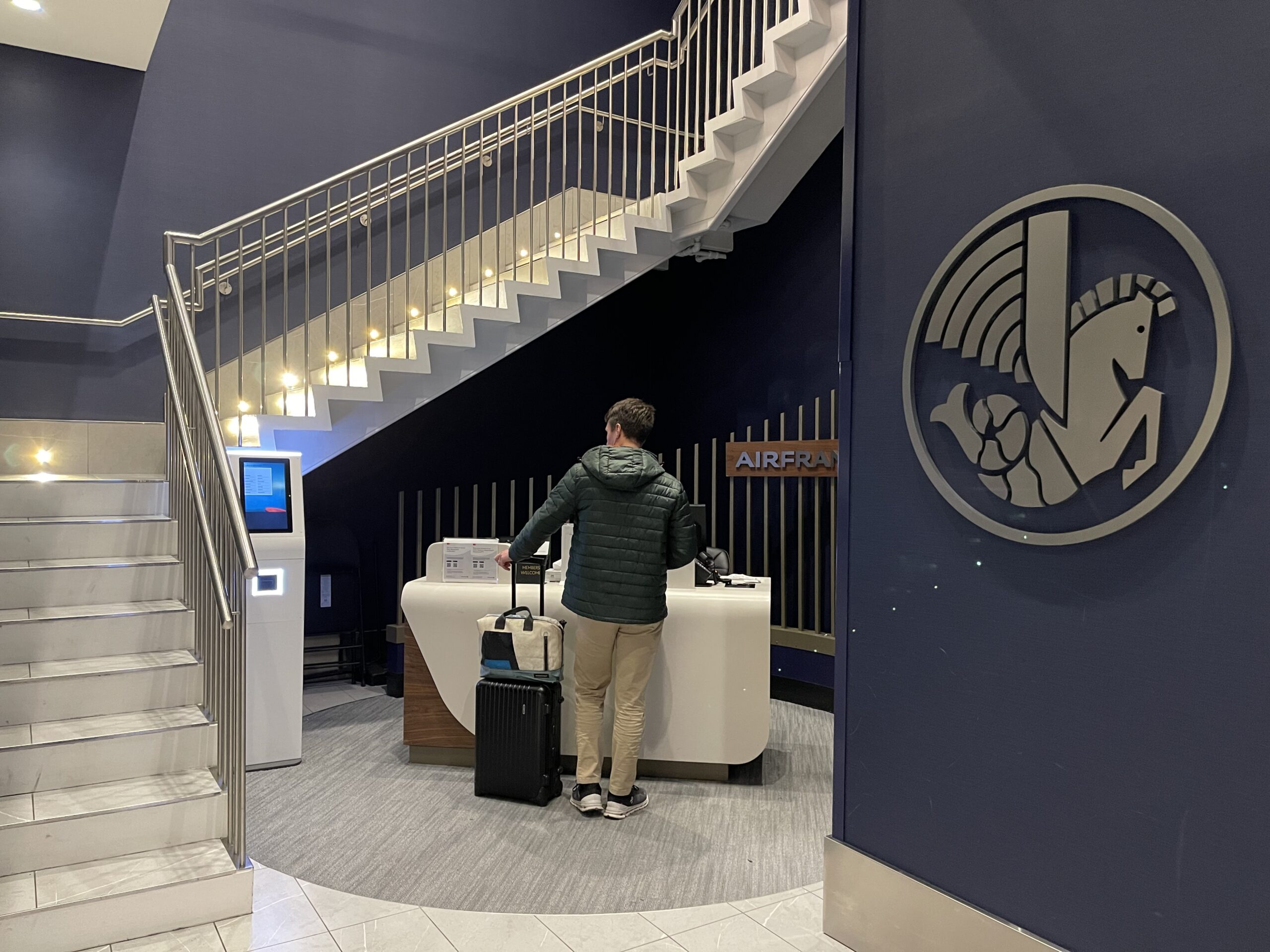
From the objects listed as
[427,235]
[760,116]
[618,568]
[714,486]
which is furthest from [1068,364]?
[714,486]

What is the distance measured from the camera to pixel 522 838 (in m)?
3.42

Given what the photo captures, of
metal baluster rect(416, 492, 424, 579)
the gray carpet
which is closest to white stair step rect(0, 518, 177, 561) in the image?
the gray carpet

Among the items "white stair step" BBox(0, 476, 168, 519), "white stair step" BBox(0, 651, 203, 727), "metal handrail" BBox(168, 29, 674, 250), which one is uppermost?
"metal handrail" BBox(168, 29, 674, 250)

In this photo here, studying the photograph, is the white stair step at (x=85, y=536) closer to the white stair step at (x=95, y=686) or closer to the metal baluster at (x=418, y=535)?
the white stair step at (x=95, y=686)

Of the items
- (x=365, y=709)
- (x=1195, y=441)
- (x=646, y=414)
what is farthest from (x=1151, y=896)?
(x=365, y=709)

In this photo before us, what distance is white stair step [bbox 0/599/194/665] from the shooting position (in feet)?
10.8

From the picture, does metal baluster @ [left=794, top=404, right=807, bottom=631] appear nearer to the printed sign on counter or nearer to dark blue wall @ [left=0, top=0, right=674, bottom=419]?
the printed sign on counter

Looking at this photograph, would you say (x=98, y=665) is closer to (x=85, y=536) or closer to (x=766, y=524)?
(x=85, y=536)

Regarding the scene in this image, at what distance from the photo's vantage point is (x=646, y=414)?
12.3 feet

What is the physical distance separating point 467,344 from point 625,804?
2570 mm

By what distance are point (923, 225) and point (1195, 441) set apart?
92 cm

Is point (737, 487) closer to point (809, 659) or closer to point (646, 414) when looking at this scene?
point (809, 659)

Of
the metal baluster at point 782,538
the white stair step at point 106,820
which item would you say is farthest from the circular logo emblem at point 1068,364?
the metal baluster at point 782,538

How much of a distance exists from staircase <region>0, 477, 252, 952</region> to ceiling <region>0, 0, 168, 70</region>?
8.30 ft
